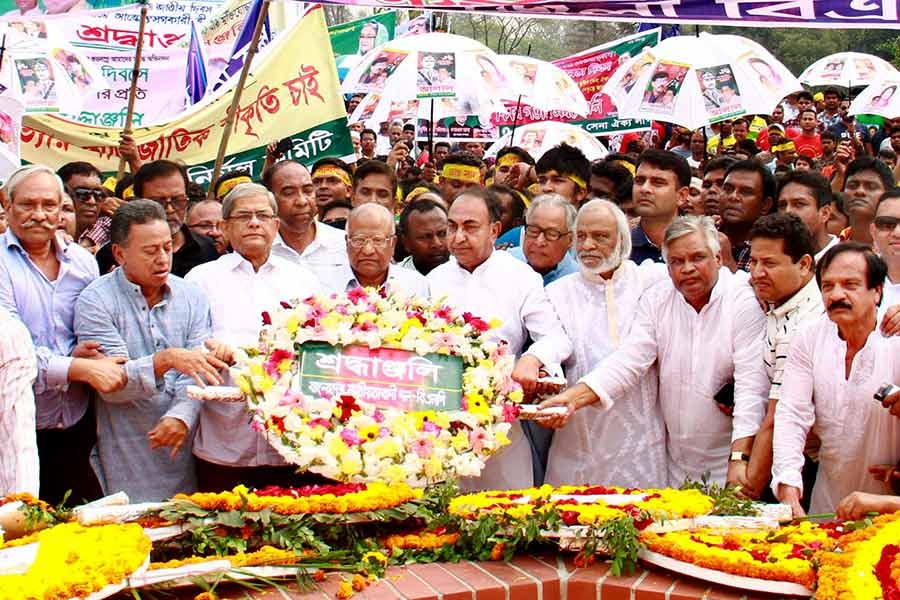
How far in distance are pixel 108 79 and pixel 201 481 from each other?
27.1 ft

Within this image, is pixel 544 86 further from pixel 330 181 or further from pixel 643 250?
pixel 643 250

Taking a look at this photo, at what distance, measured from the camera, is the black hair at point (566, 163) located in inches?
328

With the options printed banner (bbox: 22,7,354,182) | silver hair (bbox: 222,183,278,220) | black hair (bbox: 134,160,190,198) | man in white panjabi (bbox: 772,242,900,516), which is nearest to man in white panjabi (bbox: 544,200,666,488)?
man in white panjabi (bbox: 772,242,900,516)

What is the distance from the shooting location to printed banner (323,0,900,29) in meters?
6.81

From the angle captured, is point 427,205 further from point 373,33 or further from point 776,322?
point 373,33

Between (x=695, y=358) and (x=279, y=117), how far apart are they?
16.7ft

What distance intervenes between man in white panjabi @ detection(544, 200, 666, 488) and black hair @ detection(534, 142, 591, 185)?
92.3 inches

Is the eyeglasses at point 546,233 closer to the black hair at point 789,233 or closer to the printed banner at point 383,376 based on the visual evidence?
the black hair at point 789,233

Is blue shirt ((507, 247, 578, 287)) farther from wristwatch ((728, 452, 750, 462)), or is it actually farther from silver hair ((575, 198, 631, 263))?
wristwatch ((728, 452, 750, 462))

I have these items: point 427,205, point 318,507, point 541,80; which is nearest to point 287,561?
point 318,507

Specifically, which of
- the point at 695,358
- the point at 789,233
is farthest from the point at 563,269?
the point at 789,233

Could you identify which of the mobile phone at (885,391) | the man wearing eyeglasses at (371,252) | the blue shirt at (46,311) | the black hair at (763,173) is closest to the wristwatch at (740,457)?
the mobile phone at (885,391)

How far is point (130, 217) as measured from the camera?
5.51 meters

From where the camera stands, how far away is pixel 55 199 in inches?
225
